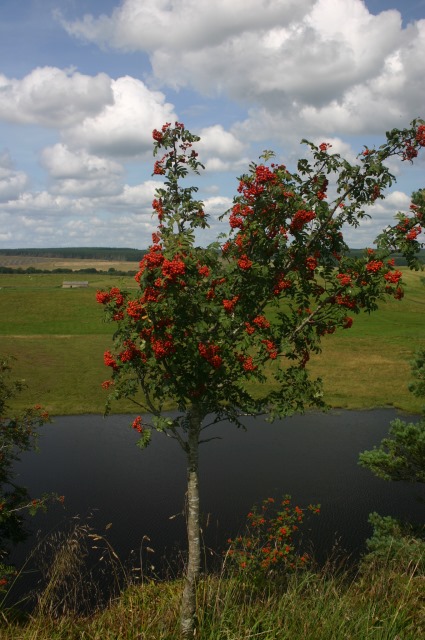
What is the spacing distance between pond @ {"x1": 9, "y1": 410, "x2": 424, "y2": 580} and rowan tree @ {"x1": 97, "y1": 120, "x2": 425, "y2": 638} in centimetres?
1301

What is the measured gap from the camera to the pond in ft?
79.3

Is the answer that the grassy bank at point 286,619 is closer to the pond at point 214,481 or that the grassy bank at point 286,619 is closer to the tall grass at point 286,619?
the tall grass at point 286,619

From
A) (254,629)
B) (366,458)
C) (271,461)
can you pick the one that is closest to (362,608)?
(254,629)

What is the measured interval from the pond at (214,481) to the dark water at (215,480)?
60mm

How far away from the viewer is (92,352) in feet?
223

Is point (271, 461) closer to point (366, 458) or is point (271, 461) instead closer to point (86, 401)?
point (366, 458)

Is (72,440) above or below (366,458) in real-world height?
below

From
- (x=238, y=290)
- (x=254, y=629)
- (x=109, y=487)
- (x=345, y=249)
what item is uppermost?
(x=345, y=249)

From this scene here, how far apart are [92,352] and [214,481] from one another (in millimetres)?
42104

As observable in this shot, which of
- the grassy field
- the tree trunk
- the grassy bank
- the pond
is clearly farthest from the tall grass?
the grassy field

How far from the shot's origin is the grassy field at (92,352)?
4969 centimetres

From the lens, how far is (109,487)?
29.3 meters

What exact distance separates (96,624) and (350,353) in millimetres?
67069

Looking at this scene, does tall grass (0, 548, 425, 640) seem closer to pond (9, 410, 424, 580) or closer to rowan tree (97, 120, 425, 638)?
rowan tree (97, 120, 425, 638)
